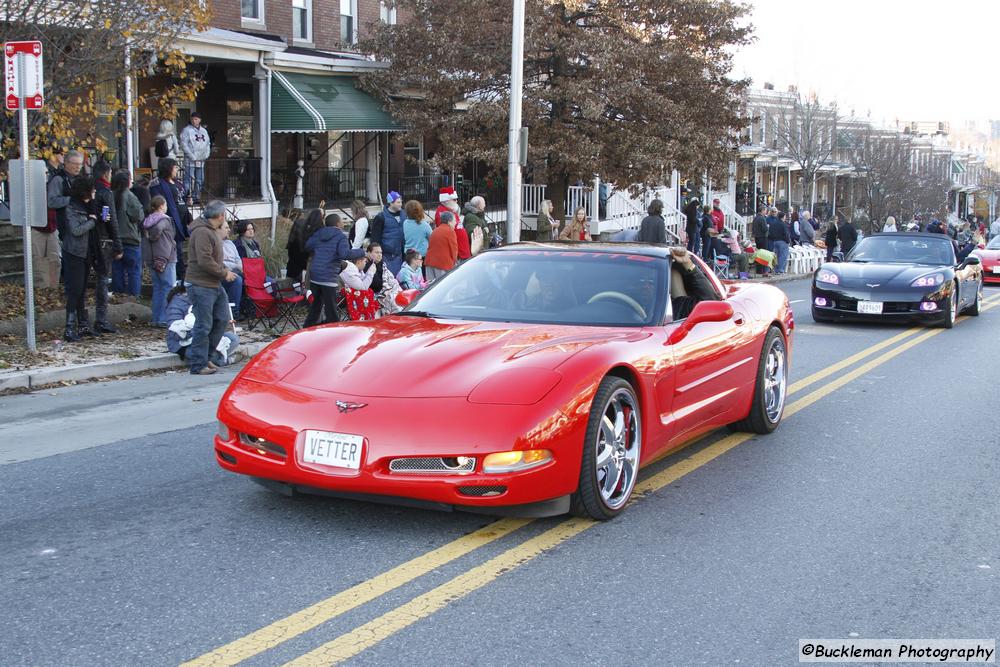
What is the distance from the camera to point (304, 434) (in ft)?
16.7

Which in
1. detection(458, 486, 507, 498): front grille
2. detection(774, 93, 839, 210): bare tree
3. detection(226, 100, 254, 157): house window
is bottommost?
detection(458, 486, 507, 498): front grille

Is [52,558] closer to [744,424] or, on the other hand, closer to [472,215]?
[744,424]

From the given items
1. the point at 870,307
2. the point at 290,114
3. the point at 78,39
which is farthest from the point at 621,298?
the point at 290,114

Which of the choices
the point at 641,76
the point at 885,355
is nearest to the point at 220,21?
the point at 641,76

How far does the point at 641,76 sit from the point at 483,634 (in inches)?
821

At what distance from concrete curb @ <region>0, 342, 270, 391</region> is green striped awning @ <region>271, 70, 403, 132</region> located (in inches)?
434

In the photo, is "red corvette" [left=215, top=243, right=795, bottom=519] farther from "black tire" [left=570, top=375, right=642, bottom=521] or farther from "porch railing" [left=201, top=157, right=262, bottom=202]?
"porch railing" [left=201, top=157, right=262, bottom=202]

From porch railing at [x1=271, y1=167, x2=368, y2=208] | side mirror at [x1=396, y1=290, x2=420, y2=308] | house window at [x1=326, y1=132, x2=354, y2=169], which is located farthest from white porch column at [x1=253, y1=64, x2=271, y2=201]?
side mirror at [x1=396, y1=290, x2=420, y2=308]

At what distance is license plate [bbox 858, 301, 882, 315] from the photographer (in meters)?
15.1

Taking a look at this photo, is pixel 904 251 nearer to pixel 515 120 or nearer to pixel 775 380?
pixel 515 120

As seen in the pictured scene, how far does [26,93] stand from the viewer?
10539 mm

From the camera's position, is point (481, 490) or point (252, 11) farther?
point (252, 11)

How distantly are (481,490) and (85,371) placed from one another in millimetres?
6753

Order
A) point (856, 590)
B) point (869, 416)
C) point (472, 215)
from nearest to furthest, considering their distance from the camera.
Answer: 1. point (856, 590)
2. point (869, 416)
3. point (472, 215)
